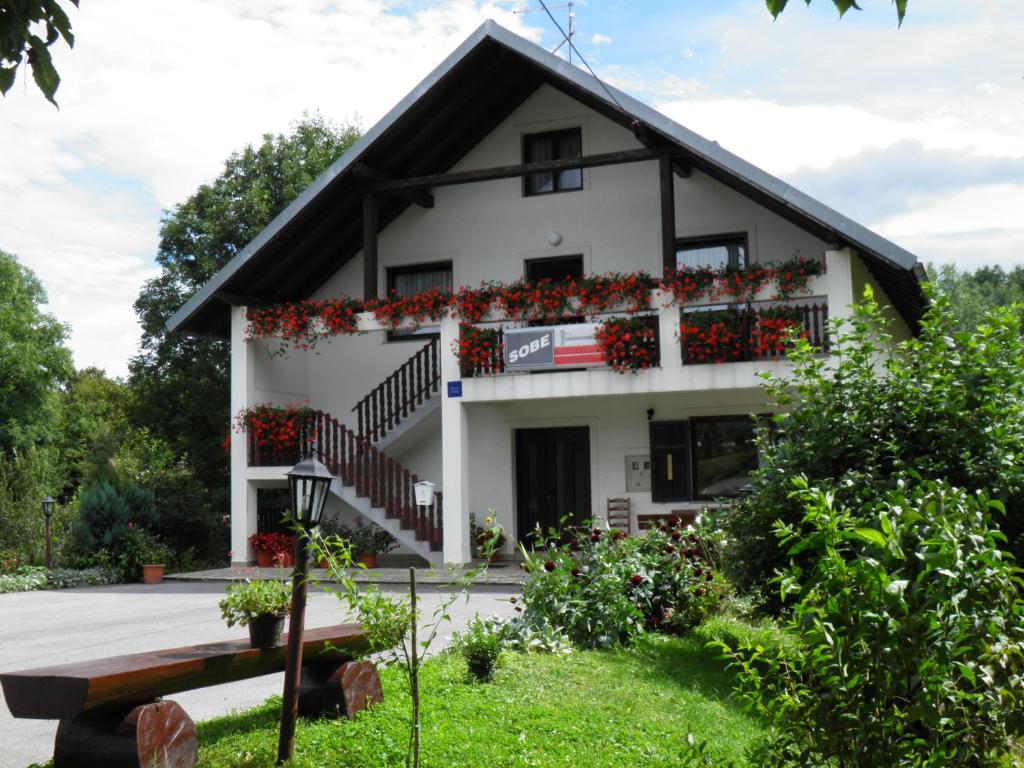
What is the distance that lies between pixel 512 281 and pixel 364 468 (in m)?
4.00

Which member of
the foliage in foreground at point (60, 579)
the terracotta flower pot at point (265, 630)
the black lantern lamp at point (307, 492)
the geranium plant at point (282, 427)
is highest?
the geranium plant at point (282, 427)

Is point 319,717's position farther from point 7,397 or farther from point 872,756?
point 7,397

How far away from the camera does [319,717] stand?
5852 mm

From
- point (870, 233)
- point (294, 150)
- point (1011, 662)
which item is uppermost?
point (294, 150)

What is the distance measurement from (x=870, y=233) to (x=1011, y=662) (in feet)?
35.9

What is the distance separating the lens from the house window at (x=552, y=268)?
17.4m

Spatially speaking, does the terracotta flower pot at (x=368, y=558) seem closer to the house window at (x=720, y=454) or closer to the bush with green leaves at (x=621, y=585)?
the house window at (x=720, y=454)

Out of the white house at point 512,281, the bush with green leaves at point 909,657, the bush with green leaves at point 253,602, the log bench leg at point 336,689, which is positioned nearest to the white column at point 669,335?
the white house at point 512,281

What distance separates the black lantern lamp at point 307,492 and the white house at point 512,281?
391 inches

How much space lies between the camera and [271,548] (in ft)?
53.4

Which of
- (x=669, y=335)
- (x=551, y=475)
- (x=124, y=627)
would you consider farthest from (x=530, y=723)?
(x=551, y=475)

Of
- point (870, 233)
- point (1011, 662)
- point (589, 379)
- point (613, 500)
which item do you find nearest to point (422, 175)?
point (589, 379)

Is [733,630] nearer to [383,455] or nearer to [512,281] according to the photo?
[383,455]

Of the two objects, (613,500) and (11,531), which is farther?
(11,531)
